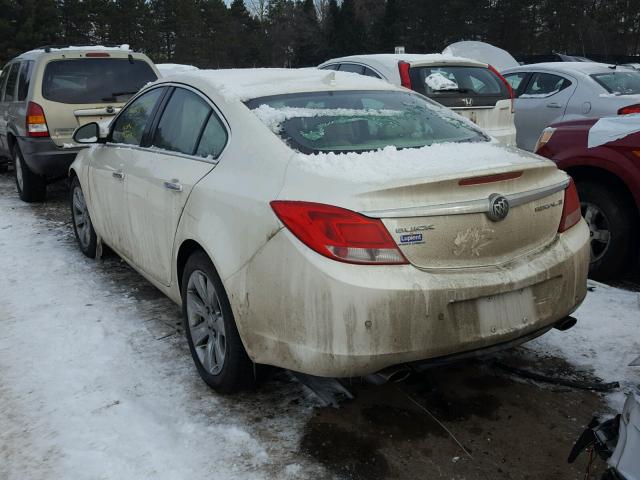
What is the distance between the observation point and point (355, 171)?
2.58 metres

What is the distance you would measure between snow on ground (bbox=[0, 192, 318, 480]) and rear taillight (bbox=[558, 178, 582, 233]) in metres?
1.52

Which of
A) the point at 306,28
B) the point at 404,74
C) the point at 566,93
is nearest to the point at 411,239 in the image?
the point at 404,74

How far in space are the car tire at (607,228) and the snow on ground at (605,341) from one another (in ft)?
0.98

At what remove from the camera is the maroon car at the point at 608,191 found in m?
4.39

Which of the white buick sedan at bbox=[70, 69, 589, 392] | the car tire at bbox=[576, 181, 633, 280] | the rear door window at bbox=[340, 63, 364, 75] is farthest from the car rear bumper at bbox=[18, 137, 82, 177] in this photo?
the car tire at bbox=[576, 181, 633, 280]

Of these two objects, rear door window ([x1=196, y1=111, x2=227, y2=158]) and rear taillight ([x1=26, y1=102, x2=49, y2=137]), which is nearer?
rear door window ([x1=196, y1=111, x2=227, y2=158])

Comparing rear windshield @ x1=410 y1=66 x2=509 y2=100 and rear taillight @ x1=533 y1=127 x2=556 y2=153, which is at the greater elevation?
rear windshield @ x1=410 y1=66 x2=509 y2=100

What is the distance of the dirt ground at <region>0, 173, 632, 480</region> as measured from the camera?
2.58m

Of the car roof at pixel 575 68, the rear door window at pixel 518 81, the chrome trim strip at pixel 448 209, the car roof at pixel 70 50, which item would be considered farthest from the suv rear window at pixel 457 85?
the chrome trim strip at pixel 448 209

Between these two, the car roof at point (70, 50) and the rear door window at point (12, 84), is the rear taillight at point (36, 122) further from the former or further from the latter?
the rear door window at point (12, 84)

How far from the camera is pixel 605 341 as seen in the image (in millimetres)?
3684

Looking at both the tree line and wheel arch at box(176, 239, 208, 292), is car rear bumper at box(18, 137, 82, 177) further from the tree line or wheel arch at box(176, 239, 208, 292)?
the tree line

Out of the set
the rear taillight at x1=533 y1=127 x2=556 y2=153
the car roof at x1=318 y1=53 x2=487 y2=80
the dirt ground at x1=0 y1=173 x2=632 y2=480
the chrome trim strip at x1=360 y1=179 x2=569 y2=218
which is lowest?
the dirt ground at x1=0 y1=173 x2=632 y2=480

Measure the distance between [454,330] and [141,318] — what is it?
2396 mm
